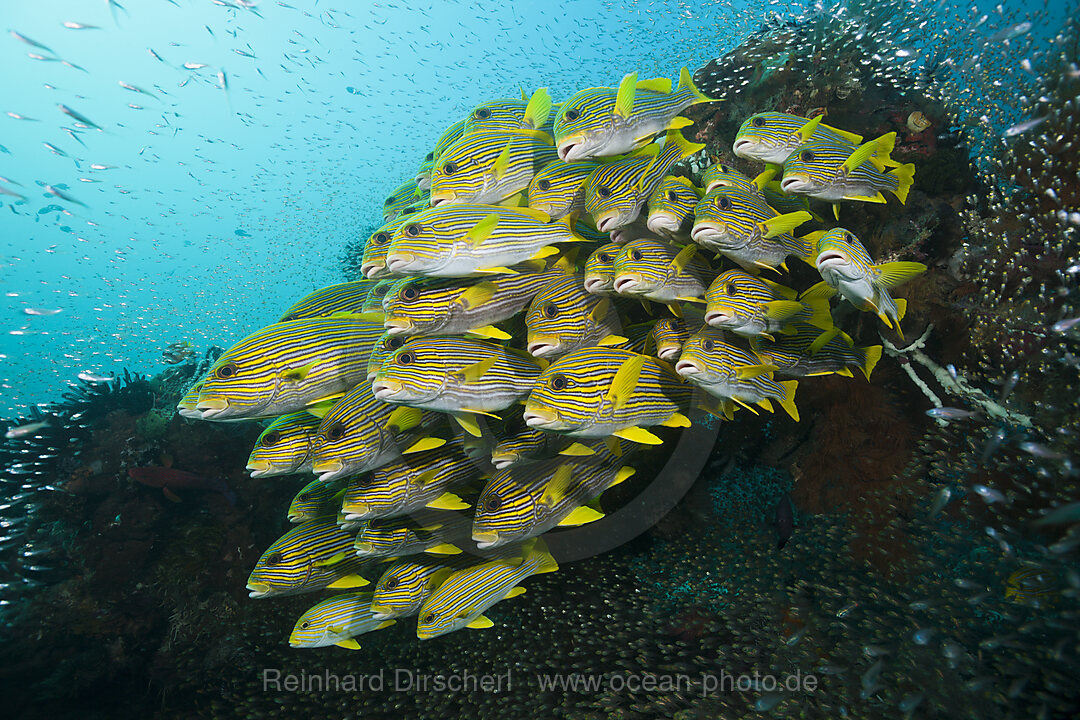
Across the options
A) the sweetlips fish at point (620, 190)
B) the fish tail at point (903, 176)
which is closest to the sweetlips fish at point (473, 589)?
the sweetlips fish at point (620, 190)

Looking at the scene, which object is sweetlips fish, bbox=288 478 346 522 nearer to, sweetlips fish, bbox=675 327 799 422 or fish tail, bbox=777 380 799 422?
sweetlips fish, bbox=675 327 799 422

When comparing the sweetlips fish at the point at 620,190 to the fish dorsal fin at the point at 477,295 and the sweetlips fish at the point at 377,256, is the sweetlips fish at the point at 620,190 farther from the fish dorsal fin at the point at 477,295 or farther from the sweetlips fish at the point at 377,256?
the sweetlips fish at the point at 377,256

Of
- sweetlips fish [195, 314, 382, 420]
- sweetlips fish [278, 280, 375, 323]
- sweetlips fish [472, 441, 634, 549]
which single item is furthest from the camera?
sweetlips fish [278, 280, 375, 323]

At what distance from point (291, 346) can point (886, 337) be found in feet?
16.1

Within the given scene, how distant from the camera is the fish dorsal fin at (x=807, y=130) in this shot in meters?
3.34

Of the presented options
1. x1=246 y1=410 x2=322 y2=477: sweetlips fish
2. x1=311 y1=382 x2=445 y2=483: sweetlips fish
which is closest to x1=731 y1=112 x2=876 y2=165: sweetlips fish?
x1=311 y1=382 x2=445 y2=483: sweetlips fish

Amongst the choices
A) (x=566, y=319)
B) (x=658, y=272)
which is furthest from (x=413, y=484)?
(x=658, y=272)

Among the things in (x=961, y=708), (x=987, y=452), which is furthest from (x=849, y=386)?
(x=961, y=708)

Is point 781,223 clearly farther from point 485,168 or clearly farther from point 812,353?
point 485,168

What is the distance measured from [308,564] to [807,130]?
16.0 feet

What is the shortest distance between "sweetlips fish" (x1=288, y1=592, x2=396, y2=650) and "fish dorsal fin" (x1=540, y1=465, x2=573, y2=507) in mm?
1949

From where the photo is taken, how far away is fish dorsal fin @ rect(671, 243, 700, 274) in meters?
3.12

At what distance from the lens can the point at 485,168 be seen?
3.42m

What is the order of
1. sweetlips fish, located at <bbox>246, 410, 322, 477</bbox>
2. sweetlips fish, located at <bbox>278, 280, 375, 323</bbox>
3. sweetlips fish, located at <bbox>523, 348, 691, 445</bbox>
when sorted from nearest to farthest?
sweetlips fish, located at <bbox>523, 348, 691, 445</bbox> → sweetlips fish, located at <bbox>246, 410, 322, 477</bbox> → sweetlips fish, located at <bbox>278, 280, 375, 323</bbox>
